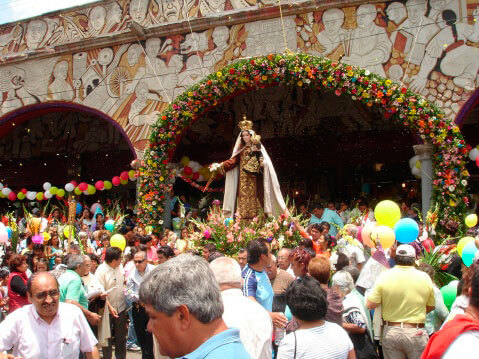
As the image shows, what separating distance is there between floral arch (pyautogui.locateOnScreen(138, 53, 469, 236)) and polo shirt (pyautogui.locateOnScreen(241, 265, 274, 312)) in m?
6.50

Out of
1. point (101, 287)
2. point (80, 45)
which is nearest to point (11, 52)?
point (80, 45)

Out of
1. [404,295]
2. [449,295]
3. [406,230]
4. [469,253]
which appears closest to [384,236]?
[406,230]

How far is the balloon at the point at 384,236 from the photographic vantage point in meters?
6.18

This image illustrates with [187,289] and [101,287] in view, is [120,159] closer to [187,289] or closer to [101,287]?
[101,287]

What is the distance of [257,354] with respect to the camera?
3.32 metres

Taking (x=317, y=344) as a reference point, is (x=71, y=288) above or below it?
above

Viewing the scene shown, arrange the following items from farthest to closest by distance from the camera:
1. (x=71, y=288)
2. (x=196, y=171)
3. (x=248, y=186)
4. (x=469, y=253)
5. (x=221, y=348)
Answer: (x=196, y=171) → (x=248, y=186) → (x=469, y=253) → (x=71, y=288) → (x=221, y=348)

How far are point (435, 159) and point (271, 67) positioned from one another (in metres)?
3.95

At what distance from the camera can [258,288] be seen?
4488 mm

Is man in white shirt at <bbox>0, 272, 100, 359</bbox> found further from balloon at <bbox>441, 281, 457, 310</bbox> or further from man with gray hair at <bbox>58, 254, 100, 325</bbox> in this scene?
balloon at <bbox>441, 281, 457, 310</bbox>

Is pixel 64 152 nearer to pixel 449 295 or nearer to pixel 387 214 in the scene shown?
pixel 387 214

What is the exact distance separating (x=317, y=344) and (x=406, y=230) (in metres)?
3.32

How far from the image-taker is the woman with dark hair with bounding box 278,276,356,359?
3.22 meters

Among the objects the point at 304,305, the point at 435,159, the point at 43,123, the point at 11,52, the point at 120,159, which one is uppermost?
the point at 11,52
